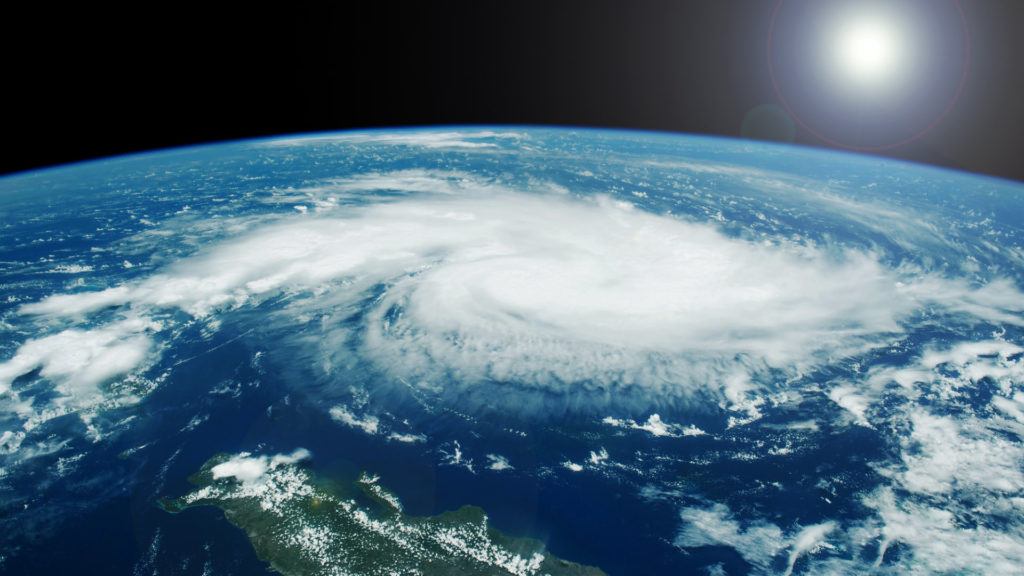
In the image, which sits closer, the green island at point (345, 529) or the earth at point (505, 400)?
the green island at point (345, 529)

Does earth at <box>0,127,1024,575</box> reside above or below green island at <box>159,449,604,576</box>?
above

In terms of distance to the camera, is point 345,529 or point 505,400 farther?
point 505,400

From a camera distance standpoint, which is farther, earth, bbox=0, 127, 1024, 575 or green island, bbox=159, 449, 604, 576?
earth, bbox=0, 127, 1024, 575

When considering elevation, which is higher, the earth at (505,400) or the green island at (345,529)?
the earth at (505,400)

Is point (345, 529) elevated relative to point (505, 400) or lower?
lower
